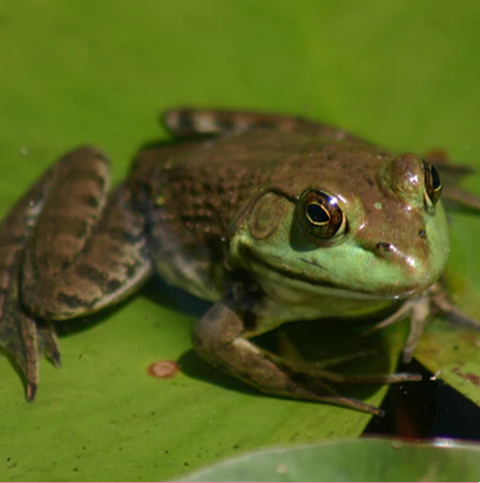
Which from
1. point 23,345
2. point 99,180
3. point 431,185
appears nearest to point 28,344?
point 23,345

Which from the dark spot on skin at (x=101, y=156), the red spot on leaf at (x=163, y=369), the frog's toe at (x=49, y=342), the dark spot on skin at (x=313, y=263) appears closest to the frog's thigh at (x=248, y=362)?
the red spot on leaf at (x=163, y=369)

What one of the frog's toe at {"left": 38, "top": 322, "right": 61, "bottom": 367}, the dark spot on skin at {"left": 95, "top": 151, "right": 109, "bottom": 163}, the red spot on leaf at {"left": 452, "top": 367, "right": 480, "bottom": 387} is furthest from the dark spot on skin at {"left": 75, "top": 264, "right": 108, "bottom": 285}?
the red spot on leaf at {"left": 452, "top": 367, "right": 480, "bottom": 387}

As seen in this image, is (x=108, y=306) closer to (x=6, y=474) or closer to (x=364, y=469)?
(x=6, y=474)

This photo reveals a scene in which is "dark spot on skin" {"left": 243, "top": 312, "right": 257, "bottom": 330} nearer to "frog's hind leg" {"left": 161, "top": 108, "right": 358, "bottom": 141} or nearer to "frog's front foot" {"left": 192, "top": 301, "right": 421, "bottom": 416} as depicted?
"frog's front foot" {"left": 192, "top": 301, "right": 421, "bottom": 416}

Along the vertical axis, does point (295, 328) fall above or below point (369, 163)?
below

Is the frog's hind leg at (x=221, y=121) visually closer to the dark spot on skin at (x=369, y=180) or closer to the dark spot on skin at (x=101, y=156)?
the dark spot on skin at (x=101, y=156)

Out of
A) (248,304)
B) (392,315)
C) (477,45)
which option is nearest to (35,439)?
(248,304)
